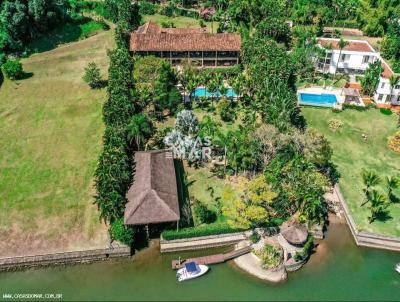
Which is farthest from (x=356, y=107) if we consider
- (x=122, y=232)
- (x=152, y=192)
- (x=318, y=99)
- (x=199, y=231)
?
(x=122, y=232)

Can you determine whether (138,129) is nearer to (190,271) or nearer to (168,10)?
(190,271)

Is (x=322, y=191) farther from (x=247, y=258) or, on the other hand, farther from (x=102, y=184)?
(x=102, y=184)

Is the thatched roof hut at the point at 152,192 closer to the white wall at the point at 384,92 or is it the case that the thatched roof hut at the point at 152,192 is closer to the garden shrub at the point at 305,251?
the garden shrub at the point at 305,251

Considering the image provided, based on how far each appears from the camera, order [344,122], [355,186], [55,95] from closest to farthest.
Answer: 1. [355,186]
2. [344,122]
3. [55,95]

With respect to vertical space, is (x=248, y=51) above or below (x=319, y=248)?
above

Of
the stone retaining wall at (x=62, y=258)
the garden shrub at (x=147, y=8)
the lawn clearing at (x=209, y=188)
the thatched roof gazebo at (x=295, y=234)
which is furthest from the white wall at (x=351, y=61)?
the stone retaining wall at (x=62, y=258)

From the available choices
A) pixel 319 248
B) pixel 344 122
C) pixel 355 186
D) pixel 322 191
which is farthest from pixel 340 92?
pixel 319 248
